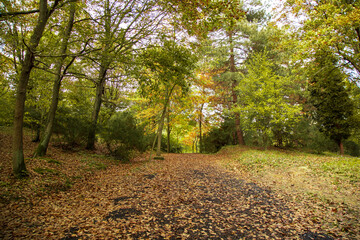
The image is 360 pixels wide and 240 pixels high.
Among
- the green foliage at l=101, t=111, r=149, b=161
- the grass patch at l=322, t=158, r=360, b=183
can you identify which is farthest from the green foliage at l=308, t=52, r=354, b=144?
the green foliage at l=101, t=111, r=149, b=161

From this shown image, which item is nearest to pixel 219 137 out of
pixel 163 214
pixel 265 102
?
pixel 265 102

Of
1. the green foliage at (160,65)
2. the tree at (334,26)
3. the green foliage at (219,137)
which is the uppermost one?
the tree at (334,26)

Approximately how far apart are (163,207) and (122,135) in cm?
665

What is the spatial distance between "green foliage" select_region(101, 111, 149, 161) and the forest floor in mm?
3055

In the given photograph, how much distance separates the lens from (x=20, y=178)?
541cm

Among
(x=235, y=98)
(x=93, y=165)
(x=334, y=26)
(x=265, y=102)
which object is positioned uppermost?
(x=334, y=26)

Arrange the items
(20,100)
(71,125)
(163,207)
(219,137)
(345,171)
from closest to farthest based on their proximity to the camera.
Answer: (163,207), (20,100), (345,171), (71,125), (219,137)

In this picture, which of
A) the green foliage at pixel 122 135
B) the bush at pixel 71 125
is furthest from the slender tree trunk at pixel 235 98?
the bush at pixel 71 125

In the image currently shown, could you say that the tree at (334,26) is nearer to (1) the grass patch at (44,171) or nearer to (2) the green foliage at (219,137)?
(2) the green foliage at (219,137)

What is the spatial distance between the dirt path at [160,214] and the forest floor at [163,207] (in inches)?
0.7

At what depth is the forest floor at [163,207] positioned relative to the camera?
3.53m

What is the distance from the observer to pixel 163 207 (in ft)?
15.8

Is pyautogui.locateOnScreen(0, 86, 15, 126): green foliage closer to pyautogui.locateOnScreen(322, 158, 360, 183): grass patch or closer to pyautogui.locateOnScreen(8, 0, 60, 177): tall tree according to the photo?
pyautogui.locateOnScreen(8, 0, 60, 177): tall tree

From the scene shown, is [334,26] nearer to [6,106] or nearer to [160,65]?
[160,65]
